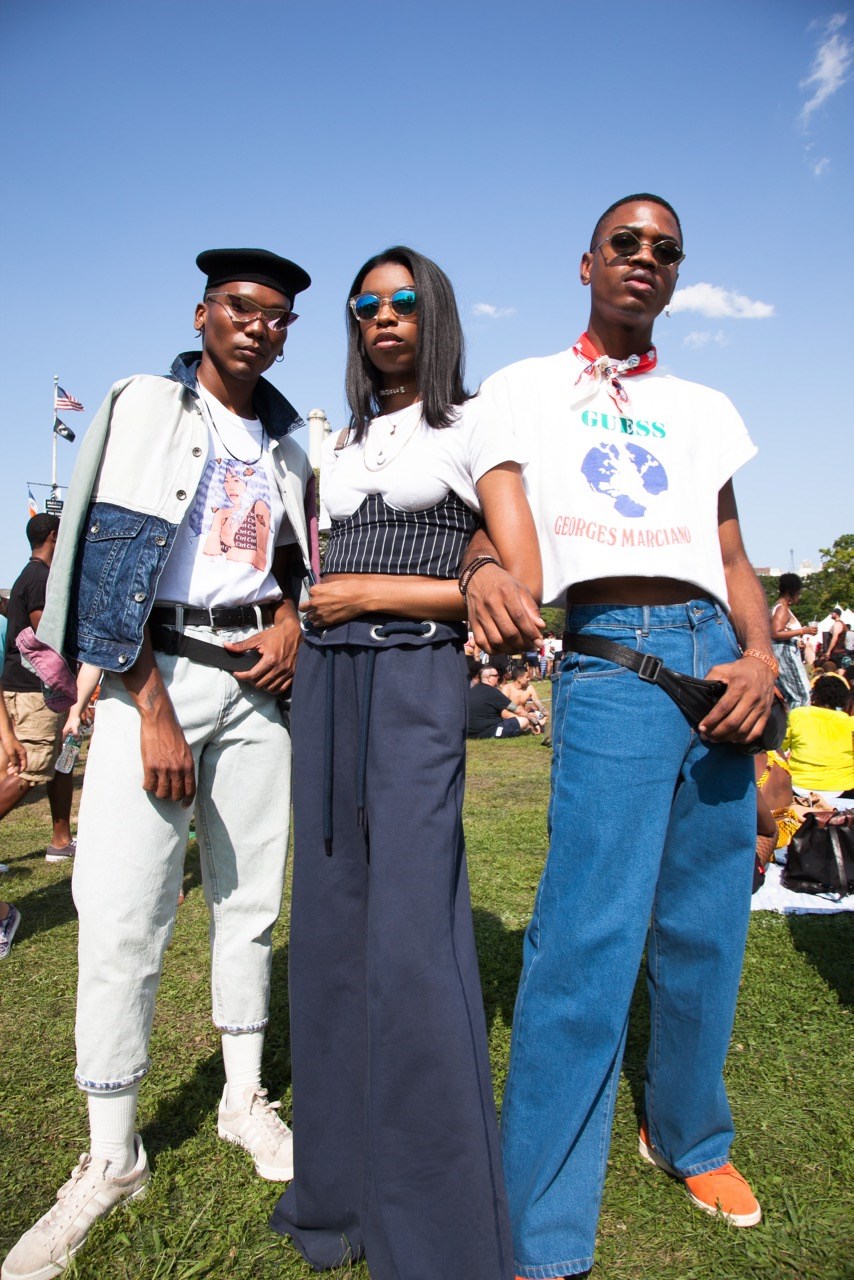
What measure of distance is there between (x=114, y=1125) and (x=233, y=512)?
1623 mm

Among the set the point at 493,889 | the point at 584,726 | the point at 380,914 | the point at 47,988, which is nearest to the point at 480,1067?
the point at 380,914

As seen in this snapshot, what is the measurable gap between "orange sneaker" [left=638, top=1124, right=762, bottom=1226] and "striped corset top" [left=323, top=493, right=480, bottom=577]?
5.63 ft

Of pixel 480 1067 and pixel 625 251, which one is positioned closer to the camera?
pixel 480 1067

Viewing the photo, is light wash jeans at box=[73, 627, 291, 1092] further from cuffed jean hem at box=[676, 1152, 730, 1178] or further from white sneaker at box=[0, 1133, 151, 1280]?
A: cuffed jean hem at box=[676, 1152, 730, 1178]

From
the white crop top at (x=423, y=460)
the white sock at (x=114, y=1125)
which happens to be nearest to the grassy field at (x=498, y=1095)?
the white sock at (x=114, y=1125)

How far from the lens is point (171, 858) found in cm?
233

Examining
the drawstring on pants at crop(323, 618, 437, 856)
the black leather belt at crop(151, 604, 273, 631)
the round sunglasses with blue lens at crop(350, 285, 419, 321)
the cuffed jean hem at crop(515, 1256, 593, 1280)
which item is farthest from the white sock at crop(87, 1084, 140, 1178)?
the round sunglasses with blue lens at crop(350, 285, 419, 321)

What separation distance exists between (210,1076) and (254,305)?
253 centimetres

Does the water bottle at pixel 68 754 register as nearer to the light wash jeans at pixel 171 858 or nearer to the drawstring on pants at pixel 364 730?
the light wash jeans at pixel 171 858

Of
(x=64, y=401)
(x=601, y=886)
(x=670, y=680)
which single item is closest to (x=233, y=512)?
(x=670, y=680)

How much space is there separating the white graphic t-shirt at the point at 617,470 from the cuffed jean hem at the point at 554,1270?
148 centimetres

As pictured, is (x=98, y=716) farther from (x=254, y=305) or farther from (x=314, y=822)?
(x=254, y=305)

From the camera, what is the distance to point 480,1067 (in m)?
1.93

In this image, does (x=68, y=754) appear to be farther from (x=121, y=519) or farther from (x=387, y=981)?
(x=387, y=981)
